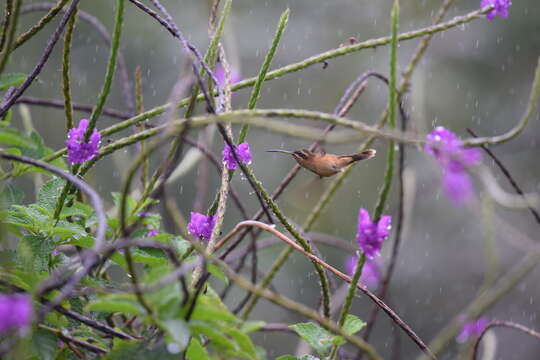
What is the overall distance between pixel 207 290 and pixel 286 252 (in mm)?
192

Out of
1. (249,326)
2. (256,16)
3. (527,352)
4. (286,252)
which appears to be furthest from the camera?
(256,16)

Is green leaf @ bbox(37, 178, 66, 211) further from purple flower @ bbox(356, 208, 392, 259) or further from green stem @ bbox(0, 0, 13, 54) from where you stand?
purple flower @ bbox(356, 208, 392, 259)

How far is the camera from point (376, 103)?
6.16m

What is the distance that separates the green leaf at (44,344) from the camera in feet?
2.87

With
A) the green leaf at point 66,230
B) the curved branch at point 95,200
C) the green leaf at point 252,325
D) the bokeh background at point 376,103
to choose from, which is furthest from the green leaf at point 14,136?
the bokeh background at point 376,103

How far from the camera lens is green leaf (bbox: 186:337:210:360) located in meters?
0.86

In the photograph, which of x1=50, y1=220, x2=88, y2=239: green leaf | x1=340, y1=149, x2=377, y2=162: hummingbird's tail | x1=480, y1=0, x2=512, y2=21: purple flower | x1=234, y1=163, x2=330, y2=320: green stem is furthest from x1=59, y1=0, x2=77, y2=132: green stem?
x1=480, y1=0, x2=512, y2=21: purple flower

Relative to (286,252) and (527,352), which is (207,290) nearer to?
(286,252)

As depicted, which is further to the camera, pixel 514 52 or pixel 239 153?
pixel 514 52

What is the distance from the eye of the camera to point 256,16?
257 inches

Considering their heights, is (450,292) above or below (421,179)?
below

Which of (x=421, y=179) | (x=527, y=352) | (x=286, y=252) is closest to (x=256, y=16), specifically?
(x=421, y=179)

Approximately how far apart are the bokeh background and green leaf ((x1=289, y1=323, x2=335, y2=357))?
13.2 feet

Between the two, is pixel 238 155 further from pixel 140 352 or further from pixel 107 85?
pixel 140 352
